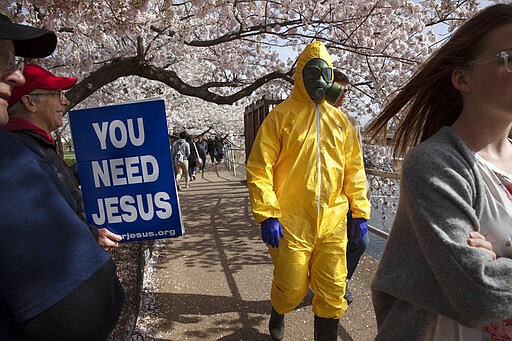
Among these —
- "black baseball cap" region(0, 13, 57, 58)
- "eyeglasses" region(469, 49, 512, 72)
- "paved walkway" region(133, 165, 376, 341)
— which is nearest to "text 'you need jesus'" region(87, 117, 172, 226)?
"black baseball cap" region(0, 13, 57, 58)

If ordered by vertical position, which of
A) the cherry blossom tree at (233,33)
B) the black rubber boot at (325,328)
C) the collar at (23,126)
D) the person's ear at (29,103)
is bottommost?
the black rubber boot at (325,328)

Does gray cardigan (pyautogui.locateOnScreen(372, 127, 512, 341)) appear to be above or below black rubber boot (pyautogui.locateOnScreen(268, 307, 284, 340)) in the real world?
above

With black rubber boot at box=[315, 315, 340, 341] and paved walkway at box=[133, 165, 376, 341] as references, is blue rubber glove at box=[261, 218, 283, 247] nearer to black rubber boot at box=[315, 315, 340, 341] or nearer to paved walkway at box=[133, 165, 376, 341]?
black rubber boot at box=[315, 315, 340, 341]

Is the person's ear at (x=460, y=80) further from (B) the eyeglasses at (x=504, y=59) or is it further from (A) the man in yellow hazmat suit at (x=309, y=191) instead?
(A) the man in yellow hazmat suit at (x=309, y=191)

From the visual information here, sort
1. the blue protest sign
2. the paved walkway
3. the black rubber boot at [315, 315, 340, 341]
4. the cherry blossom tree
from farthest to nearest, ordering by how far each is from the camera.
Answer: the cherry blossom tree, the paved walkway, the black rubber boot at [315, 315, 340, 341], the blue protest sign

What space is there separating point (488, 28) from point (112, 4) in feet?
12.7

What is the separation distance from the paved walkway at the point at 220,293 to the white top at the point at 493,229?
2.09 metres

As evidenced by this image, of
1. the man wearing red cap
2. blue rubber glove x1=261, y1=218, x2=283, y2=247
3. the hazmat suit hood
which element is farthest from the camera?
the hazmat suit hood

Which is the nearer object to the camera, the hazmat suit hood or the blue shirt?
the blue shirt

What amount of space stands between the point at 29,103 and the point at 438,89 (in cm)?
206

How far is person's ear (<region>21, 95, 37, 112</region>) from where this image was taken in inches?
76.0

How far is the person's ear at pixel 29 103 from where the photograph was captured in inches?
Result: 76.0

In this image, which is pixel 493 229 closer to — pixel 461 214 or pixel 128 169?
pixel 461 214

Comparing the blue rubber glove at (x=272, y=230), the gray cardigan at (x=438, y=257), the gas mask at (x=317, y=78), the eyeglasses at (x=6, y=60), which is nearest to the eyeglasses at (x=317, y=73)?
the gas mask at (x=317, y=78)
